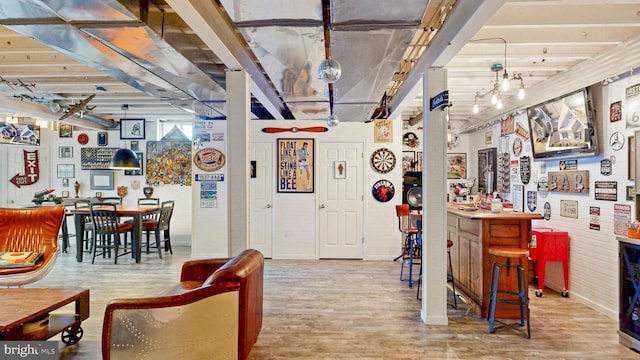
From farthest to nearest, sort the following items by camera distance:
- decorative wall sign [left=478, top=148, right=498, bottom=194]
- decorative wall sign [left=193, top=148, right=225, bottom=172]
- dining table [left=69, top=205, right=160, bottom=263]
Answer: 1. decorative wall sign [left=478, top=148, right=498, bottom=194]
2. decorative wall sign [left=193, top=148, right=225, bottom=172]
3. dining table [left=69, top=205, right=160, bottom=263]

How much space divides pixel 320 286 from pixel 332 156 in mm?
2521

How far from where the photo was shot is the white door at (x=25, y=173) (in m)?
7.68

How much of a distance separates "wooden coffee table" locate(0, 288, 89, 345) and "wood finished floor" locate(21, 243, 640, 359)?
0.23 metres

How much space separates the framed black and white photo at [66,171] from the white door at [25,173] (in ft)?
0.99

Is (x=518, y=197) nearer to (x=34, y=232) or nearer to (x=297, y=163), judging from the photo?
(x=297, y=163)

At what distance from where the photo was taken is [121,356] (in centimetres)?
205

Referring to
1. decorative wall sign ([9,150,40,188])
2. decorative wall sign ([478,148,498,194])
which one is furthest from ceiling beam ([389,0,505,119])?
decorative wall sign ([9,150,40,188])

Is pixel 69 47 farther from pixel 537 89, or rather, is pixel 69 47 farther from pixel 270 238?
pixel 537 89

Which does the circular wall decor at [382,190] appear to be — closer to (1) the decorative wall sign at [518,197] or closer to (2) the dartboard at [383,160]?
(2) the dartboard at [383,160]

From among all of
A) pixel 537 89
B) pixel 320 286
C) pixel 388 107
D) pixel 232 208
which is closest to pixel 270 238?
pixel 320 286

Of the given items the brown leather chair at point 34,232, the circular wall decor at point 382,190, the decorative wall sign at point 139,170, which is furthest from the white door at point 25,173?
the circular wall decor at point 382,190

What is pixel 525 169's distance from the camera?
5.25 meters

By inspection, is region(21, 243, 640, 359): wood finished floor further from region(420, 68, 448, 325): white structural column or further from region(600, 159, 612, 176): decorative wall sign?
region(600, 159, 612, 176): decorative wall sign

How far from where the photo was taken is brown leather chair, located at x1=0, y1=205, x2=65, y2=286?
151 inches
